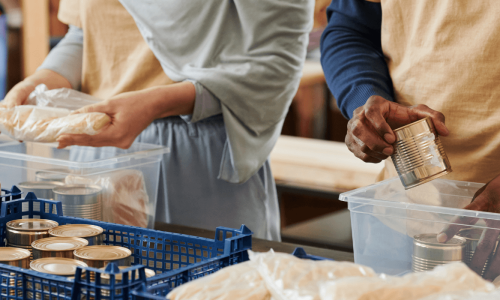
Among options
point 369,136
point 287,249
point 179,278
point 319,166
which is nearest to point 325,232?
point 319,166

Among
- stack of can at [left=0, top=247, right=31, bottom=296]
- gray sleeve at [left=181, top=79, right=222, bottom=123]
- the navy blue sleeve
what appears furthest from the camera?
gray sleeve at [left=181, top=79, right=222, bottom=123]

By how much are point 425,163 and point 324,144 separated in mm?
2056

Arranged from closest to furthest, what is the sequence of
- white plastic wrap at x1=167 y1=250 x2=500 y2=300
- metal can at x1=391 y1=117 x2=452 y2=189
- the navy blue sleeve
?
white plastic wrap at x1=167 y1=250 x2=500 y2=300 → metal can at x1=391 y1=117 x2=452 y2=189 → the navy blue sleeve

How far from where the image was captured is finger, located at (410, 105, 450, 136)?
29.3 inches

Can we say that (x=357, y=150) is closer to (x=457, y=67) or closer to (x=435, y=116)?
(x=435, y=116)

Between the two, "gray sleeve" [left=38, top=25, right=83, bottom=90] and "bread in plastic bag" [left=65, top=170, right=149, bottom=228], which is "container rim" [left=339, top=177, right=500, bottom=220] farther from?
"gray sleeve" [left=38, top=25, right=83, bottom=90]

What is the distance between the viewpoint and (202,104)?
1231mm

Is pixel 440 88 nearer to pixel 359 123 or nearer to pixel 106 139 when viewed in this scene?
pixel 359 123

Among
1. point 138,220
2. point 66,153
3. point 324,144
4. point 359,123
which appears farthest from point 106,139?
point 324,144

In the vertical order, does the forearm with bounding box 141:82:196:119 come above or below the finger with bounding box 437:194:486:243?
above

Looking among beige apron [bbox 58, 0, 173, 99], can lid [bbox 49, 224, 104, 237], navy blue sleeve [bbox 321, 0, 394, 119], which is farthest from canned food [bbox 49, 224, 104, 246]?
Answer: beige apron [bbox 58, 0, 173, 99]

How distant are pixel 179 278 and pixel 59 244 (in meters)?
0.23

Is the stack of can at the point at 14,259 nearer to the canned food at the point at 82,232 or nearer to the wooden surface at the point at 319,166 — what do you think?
the canned food at the point at 82,232

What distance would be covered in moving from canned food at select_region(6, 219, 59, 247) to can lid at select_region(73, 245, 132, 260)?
0.13 metres
